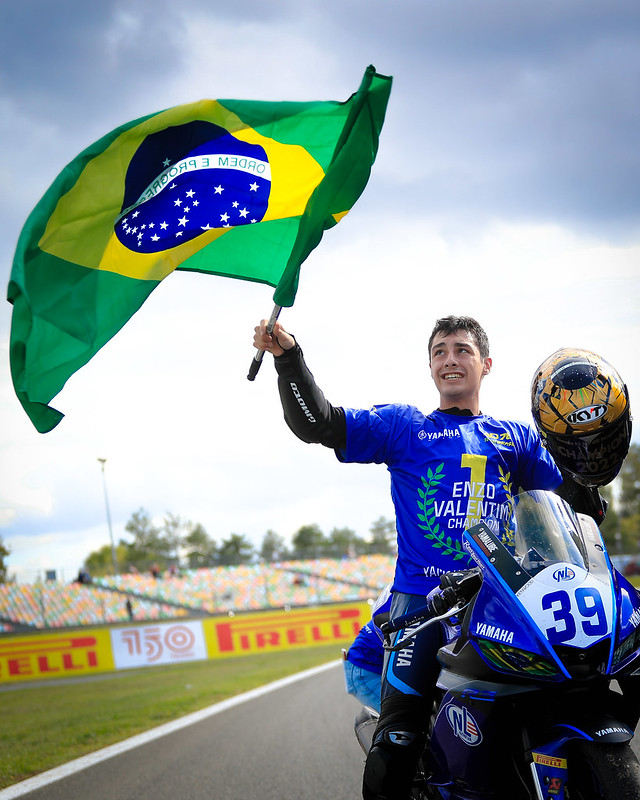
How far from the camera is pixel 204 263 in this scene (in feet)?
15.5

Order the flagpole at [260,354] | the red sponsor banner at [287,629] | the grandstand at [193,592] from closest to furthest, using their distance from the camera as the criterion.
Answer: the flagpole at [260,354], the red sponsor banner at [287,629], the grandstand at [193,592]

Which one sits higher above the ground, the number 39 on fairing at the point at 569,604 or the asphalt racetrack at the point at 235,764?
the number 39 on fairing at the point at 569,604

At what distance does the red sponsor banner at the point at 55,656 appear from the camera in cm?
2231

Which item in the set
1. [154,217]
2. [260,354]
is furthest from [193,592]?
[260,354]

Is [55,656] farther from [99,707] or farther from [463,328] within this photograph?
[463,328]

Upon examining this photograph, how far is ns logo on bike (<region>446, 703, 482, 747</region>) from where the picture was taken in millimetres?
2586

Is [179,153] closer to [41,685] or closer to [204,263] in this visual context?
[204,263]

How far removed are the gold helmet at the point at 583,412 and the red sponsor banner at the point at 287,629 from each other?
23.0 m

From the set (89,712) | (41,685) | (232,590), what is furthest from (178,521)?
(89,712)

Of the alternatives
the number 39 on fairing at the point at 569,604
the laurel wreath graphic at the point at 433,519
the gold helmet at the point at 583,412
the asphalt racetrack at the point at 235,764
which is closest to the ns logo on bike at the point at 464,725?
the number 39 on fairing at the point at 569,604

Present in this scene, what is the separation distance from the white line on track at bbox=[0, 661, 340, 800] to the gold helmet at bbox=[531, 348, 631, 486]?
14.7 feet

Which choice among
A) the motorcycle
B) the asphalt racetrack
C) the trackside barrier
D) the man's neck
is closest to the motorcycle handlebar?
the motorcycle

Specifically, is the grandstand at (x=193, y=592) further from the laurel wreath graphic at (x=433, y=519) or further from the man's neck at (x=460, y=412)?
the laurel wreath graphic at (x=433, y=519)

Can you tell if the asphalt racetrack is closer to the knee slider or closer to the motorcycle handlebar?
the knee slider
